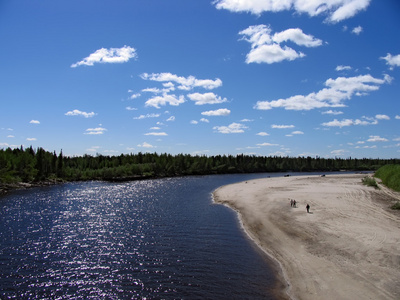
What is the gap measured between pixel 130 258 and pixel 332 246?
2100 cm

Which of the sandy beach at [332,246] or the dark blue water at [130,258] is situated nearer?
the sandy beach at [332,246]

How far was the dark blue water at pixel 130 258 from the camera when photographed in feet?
69.7

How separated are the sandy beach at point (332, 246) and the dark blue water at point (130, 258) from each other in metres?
2.29

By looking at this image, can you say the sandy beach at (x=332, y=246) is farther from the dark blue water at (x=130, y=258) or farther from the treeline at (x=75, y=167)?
the treeline at (x=75, y=167)

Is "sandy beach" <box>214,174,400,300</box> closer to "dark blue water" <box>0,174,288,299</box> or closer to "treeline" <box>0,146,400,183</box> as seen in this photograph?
"dark blue water" <box>0,174,288,299</box>

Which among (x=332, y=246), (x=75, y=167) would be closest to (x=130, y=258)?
(x=332, y=246)

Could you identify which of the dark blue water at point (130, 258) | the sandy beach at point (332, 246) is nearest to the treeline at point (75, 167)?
the dark blue water at point (130, 258)

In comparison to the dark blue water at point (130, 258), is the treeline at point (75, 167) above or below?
above

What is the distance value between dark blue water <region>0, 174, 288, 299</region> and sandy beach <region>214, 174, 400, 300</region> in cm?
229

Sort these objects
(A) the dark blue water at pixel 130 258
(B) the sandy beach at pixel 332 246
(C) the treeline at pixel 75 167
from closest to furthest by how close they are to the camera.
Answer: (B) the sandy beach at pixel 332 246 < (A) the dark blue water at pixel 130 258 < (C) the treeline at pixel 75 167

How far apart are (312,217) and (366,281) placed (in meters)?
20.0

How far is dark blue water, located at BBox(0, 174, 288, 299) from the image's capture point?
2123cm

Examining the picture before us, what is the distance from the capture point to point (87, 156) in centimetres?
19825

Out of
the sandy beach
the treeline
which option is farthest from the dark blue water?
the treeline
